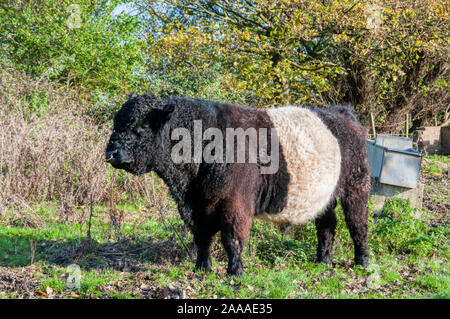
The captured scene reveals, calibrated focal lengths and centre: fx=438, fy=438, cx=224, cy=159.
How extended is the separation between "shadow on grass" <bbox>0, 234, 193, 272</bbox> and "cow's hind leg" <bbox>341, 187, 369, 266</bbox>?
2404 mm

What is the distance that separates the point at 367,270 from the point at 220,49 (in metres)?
8.33

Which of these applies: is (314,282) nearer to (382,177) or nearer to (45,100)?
(382,177)

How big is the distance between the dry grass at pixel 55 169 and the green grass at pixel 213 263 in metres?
0.45

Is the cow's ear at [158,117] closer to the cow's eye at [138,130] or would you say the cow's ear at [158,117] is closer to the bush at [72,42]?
the cow's eye at [138,130]

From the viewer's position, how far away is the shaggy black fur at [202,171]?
197 inches

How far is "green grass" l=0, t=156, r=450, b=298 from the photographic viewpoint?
16.2ft

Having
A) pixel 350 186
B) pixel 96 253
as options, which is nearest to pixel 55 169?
pixel 96 253

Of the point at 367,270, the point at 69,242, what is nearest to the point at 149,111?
the point at 69,242

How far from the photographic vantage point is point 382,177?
352 inches

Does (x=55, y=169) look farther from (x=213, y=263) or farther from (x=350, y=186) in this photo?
(x=350, y=186)

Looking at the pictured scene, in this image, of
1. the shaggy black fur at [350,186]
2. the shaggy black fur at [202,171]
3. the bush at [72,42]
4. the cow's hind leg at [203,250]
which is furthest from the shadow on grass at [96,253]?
the bush at [72,42]

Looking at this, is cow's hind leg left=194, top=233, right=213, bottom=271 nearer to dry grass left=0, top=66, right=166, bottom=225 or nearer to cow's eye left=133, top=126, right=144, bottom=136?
cow's eye left=133, top=126, right=144, bottom=136

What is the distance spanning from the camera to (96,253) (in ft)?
20.2

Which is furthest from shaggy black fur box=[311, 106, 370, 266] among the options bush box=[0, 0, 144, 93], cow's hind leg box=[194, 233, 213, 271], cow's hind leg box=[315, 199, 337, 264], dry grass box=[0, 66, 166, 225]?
bush box=[0, 0, 144, 93]
